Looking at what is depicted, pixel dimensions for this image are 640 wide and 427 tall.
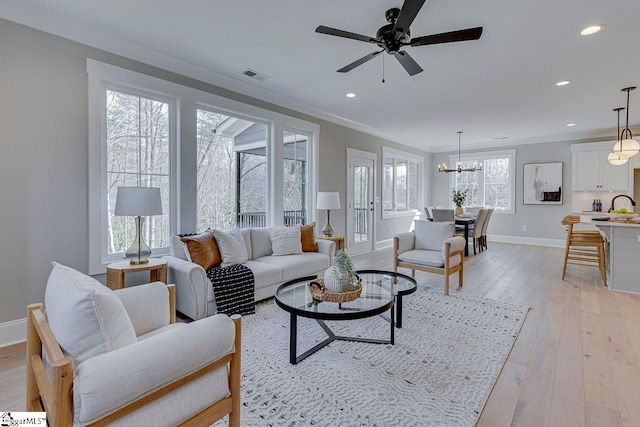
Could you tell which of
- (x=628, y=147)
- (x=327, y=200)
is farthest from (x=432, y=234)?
(x=628, y=147)

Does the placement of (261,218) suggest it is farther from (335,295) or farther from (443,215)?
(443,215)

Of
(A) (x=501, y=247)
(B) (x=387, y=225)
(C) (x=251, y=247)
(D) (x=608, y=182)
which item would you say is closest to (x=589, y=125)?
(D) (x=608, y=182)

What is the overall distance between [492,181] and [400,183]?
8.39 feet

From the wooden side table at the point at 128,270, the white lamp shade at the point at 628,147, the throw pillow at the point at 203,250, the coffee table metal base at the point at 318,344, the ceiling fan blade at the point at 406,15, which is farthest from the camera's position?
the white lamp shade at the point at 628,147

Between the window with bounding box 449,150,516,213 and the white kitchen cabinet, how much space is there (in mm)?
1295

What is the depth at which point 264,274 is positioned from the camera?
3326 millimetres

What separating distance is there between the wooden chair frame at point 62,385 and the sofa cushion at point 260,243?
254 cm

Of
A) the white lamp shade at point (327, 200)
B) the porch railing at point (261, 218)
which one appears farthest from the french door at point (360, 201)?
the white lamp shade at point (327, 200)

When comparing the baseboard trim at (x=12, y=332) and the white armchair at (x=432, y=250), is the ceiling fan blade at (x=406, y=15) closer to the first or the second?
the white armchair at (x=432, y=250)

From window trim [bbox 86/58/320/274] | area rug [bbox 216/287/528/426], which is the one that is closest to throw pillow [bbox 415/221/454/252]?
area rug [bbox 216/287/528/426]

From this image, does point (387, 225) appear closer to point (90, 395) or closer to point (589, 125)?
point (589, 125)

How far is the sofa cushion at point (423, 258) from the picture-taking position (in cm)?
386

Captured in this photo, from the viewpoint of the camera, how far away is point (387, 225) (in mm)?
7488

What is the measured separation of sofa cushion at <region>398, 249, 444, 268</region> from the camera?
3.86 metres
